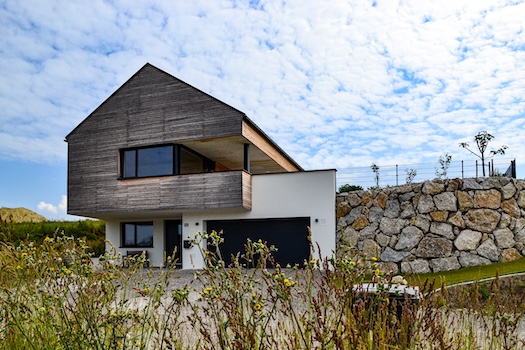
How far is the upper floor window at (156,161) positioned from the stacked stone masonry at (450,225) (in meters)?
6.95

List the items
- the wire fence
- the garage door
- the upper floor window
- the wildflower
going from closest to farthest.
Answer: the wildflower → the garage door → the upper floor window → the wire fence

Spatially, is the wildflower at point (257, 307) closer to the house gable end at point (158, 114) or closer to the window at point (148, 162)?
the house gable end at point (158, 114)

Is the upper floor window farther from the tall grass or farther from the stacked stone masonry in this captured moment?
the tall grass

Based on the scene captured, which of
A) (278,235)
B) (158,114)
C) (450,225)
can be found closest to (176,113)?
(158,114)

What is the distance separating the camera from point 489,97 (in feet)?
41.7

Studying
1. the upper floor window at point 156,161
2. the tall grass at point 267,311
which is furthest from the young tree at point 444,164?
the tall grass at point 267,311

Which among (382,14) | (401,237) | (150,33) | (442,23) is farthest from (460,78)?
(150,33)

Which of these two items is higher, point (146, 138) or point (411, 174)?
point (146, 138)

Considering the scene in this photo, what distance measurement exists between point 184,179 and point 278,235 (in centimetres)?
397

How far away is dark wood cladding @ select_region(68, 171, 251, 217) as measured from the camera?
1618 centimetres

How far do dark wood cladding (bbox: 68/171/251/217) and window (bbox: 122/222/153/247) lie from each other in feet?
6.70

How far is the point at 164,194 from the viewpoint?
17.1 metres

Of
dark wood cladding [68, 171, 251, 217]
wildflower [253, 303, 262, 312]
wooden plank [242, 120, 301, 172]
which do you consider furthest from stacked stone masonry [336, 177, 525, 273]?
wildflower [253, 303, 262, 312]

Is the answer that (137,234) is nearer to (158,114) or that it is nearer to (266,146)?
(158,114)
